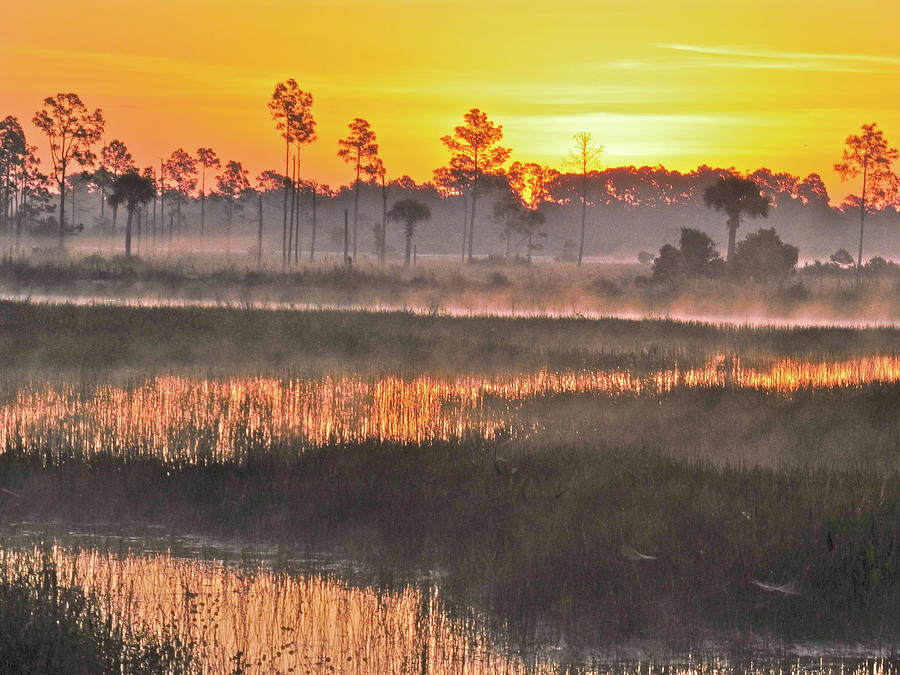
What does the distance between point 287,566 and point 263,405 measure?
9.52m

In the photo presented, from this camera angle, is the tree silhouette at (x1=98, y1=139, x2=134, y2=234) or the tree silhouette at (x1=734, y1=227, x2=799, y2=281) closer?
the tree silhouette at (x1=734, y1=227, x2=799, y2=281)

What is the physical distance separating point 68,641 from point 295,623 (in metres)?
2.05

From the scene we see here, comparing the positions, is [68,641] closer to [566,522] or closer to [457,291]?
[566,522]

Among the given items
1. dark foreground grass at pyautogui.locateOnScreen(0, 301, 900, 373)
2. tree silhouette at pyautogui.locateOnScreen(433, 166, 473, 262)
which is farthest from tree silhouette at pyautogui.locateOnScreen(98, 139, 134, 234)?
dark foreground grass at pyautogui.locateOnScreen(0, 301, 900, 373)

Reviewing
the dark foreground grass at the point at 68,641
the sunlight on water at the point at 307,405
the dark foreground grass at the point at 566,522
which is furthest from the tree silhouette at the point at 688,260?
the dark foreground grass at the point at 68,641

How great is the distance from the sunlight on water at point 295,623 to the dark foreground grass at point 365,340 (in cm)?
1675

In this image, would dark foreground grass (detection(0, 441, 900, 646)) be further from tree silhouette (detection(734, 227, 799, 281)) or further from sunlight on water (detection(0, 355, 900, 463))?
tree silhouette (detection(734, 227, 799, 281))

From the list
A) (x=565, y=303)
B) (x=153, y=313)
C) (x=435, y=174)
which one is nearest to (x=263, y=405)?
(x=153, y=313)

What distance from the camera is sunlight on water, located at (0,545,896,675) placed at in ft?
29.0

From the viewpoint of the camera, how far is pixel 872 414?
1911 cm

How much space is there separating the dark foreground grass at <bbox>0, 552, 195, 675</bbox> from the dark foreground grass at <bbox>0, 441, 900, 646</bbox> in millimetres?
2945

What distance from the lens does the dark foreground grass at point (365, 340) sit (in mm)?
28656

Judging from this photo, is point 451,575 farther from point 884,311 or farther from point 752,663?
point 884,311

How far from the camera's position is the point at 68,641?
26.9 feet
